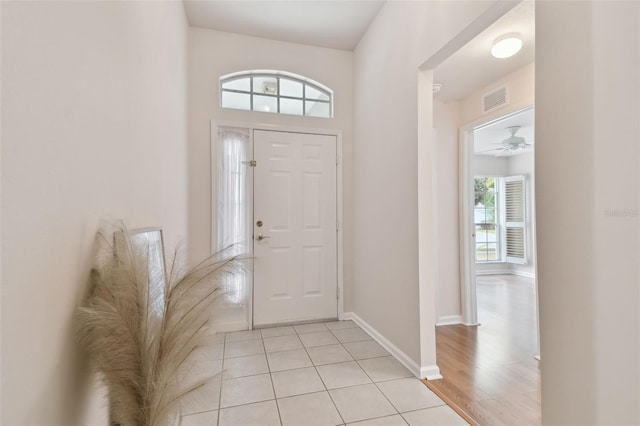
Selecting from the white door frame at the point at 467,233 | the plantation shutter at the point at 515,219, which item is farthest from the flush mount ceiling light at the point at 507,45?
the plantation shutter at the point at 515,219

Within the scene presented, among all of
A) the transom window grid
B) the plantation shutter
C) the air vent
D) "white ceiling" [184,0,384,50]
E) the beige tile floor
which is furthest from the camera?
the transom window grid

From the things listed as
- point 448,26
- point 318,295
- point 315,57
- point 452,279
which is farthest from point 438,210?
point 315,57

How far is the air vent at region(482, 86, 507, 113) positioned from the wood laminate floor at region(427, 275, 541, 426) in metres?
2.38

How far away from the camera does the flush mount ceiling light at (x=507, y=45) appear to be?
92.0 inches

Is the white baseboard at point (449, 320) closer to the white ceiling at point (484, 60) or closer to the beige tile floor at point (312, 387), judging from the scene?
the beige tile floor at point (312, 387)

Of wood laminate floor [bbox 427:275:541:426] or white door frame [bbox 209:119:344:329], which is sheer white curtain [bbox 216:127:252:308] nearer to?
white door frame [bbox 209:119:344:329]

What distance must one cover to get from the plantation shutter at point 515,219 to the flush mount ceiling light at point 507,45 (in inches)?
193

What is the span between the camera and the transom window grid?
262 inches

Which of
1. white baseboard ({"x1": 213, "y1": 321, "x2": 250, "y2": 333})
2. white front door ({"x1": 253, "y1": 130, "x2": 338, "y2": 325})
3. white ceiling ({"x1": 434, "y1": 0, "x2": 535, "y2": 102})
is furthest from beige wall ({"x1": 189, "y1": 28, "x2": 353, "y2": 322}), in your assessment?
white ceiling ({"x1": 434, "y1": 0, "x2": 535, "y2": 102})

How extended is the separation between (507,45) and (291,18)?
6.46 feet

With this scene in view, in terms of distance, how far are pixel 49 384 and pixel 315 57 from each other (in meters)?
3.56

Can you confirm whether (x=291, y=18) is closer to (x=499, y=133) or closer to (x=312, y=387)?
(x=312, y=387)

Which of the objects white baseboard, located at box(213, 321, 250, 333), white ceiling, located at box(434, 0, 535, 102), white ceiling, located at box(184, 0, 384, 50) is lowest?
white baseboard, located at box(213, 321, 250, 333)

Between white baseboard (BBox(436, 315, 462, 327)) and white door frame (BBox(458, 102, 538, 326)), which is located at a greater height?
white door frame (BBox(458, 102, 538, 326))
